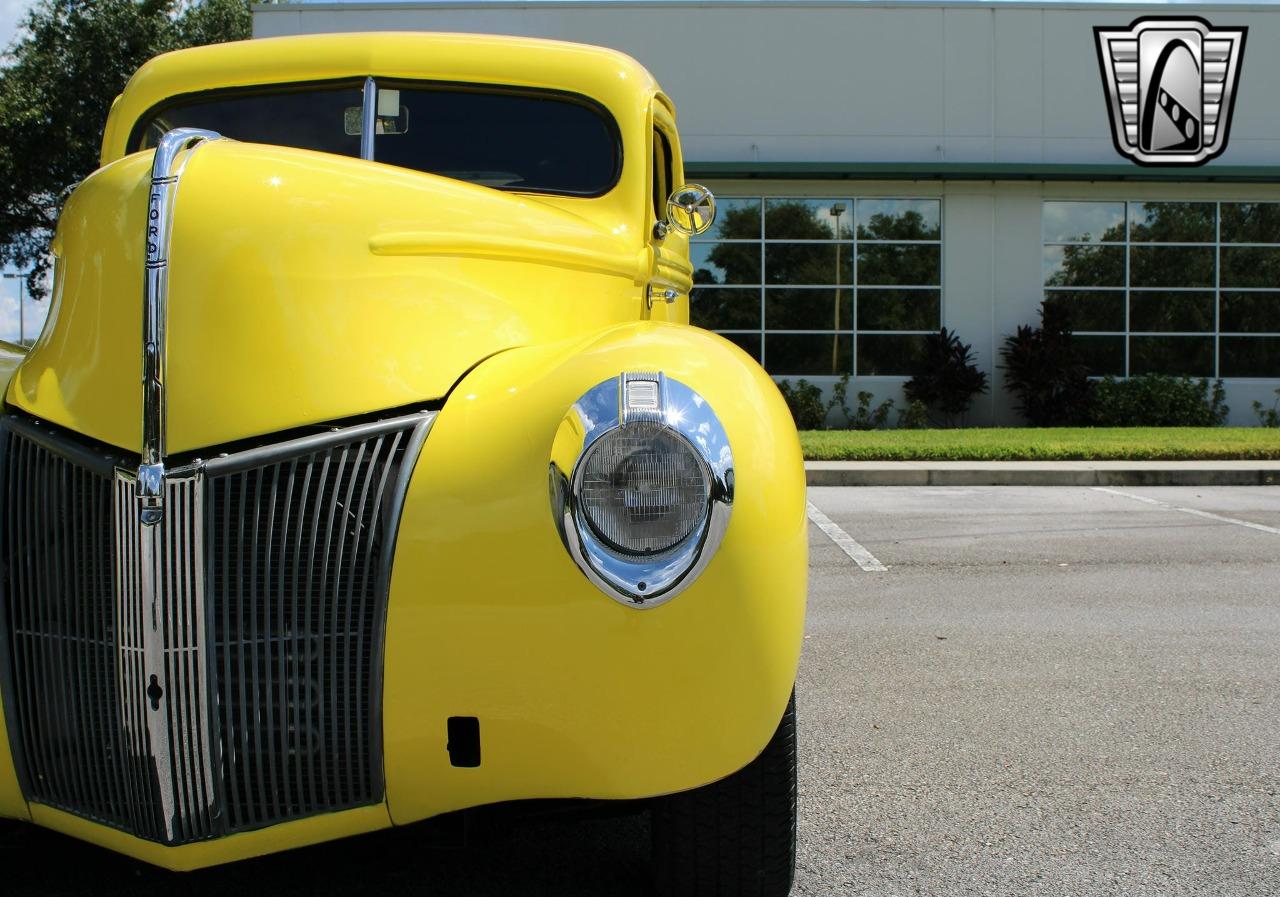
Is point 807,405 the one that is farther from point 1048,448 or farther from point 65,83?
point 65,83

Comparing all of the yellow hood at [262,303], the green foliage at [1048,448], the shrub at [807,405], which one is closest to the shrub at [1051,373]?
the shrub at [807,405]

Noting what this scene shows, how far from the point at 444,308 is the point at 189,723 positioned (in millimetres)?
940

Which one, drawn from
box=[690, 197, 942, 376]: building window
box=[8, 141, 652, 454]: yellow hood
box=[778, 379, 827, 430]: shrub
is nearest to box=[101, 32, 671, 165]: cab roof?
box=[8, 141, 652, 454]: yellow hood

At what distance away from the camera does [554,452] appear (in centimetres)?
200

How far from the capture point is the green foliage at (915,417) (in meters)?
17.5

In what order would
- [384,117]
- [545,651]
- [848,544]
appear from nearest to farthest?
[545,651] < [384,117] < [848,544]

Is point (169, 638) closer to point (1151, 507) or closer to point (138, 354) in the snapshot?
point (138, 354)

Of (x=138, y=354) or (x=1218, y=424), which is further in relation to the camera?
(x=1218, y=424)

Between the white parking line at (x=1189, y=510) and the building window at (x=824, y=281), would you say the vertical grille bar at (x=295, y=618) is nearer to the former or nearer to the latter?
the white parking line at (x=1189, y=510)

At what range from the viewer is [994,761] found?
3.35 meters

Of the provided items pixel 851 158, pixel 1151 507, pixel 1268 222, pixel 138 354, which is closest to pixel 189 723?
pixel 138 354

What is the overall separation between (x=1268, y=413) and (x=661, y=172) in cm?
1672

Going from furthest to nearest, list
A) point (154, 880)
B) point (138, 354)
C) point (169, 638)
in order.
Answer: point (154, 880) → point (138, 354) → point (169, 638)

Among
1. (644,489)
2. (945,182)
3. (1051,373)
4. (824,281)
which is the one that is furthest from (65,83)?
(644,489)
